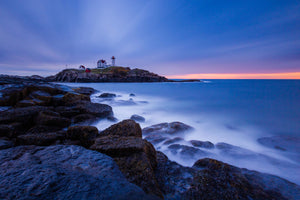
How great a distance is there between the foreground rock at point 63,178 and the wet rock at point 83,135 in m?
1.27

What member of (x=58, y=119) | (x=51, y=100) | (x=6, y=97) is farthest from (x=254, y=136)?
(x=6, y=97)

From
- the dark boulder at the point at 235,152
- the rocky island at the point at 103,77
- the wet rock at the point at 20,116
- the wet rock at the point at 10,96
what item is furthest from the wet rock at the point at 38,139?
the rocky island at the point at 103,77

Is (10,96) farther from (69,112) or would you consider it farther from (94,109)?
(94,109)

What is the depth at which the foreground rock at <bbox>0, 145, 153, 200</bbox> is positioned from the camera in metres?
1.20

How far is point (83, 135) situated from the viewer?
10.7 ft

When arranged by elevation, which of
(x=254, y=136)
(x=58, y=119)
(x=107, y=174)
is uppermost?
(x=107, y=174)

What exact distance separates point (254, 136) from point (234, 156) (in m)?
2.78

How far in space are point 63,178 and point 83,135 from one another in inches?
79.9

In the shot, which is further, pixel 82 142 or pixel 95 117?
pixel 95 117

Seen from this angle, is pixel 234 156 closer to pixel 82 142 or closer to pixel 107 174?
pixel 107 174

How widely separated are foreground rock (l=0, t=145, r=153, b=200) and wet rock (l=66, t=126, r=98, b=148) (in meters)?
1.27

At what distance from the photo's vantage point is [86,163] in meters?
1.77

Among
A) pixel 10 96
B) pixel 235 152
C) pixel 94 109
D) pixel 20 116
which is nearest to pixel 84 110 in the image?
pixel 94 109

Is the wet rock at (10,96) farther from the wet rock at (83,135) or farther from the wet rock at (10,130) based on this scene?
the wet rock at (83,135)
